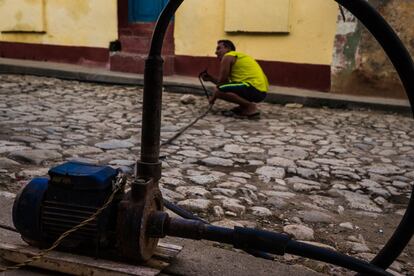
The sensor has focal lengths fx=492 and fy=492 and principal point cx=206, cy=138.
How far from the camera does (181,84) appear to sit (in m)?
8.47

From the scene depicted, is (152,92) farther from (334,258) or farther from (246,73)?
(246,73)

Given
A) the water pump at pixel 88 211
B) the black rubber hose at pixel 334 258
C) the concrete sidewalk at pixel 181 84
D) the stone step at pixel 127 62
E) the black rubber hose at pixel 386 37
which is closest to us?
the black rubber hose at pixel 386 37

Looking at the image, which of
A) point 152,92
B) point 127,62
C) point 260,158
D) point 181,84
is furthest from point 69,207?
point 127,62

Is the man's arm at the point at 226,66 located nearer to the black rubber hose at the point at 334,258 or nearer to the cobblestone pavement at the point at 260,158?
the cobblestone pavement at the point at 260,158

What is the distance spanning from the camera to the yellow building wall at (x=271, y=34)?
8.07m

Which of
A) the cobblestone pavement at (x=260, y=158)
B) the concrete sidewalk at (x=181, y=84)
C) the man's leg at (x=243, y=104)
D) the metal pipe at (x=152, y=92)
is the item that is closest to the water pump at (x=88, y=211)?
the metal pipe at (x=152, y=92)

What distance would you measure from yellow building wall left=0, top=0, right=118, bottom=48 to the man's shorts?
390cm

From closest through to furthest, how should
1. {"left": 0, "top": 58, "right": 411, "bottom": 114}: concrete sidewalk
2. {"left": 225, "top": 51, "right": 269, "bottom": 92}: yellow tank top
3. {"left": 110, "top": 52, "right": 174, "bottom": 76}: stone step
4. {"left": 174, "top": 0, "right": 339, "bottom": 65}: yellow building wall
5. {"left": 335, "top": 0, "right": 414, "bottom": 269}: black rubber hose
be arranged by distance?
{"left": 335, "top": 0, "right": 414, "bottom": 269}: black rubber hose, {"left": 225, "top": 51, "right": 269, "bottom": 92}: yellow tank top, {"left": 0, "top": 58, "right": 411, "bottom": 114}: concrete sidewalk, {"left": 174, "top": 0, "right": 339, "bottom": 65}: yellow building wall, {"left": 110, "top": 52, "right": 174, "bottom": 76}: stone step

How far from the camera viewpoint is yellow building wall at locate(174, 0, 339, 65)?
8070 millimetres

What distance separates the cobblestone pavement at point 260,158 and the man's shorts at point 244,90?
34cm

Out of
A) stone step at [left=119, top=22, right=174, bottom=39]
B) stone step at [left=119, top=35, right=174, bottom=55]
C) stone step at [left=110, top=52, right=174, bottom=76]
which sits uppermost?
stone step at [left=119, top=22, right=174, bottom=39]

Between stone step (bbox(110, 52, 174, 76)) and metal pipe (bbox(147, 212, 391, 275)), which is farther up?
stone step (bbox(110, 52, 174, 76))

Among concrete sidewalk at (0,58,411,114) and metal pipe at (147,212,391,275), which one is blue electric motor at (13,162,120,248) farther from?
concrete sidewalk at (0,58,411,114)

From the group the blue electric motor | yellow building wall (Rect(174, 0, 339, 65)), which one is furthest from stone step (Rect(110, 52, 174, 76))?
the blue electric motor
